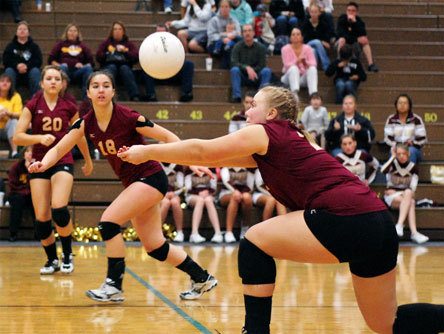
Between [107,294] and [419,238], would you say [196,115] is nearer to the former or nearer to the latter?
[419,238]

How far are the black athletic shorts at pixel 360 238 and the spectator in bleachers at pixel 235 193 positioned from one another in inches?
314

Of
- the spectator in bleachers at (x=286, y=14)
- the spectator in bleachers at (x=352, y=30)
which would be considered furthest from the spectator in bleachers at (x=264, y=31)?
the spectator in bleachers at (x=352, y=30)

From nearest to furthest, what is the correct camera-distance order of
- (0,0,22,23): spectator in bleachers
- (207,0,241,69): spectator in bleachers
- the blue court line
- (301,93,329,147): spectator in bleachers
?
the blue court line, (301,93,329,147): spectator in bleachers, (207,0,241,69): spectator in bleachers, (0,0,22,23): spectator in bleachers

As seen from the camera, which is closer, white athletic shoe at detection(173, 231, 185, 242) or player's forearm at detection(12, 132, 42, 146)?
player's forearm at detection(12, 132, 42, 146)

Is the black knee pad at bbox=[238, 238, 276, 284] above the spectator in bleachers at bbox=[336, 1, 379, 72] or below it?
below

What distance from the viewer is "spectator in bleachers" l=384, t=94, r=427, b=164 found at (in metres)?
13.1

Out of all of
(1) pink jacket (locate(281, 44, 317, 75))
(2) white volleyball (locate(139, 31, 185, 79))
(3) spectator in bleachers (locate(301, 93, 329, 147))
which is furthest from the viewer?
(1) pink jacket (locate(281, 44, 317, 75))

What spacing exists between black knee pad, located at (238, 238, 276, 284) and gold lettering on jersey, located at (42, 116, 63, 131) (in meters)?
4.82

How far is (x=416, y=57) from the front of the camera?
639 inches

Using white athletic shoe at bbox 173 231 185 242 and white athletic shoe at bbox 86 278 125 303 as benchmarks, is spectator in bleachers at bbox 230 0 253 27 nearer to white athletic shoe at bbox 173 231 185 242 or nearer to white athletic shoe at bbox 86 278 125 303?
white athletic shoe at bbox 173 231 185 242

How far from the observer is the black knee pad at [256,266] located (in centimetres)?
443

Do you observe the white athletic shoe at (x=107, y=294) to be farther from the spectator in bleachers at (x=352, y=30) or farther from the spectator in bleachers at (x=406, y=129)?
the spectator in bleachers at (x=352, y=30)

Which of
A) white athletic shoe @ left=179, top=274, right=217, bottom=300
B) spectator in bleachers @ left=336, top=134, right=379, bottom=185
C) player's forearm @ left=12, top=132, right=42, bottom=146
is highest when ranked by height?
player's forearm @ left=12, top=132, right=42, bottom=146

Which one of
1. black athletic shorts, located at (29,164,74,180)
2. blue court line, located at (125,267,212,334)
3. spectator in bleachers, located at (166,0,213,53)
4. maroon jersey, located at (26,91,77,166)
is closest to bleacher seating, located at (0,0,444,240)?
spectator in bleachers, located at (166,0,213,53)
